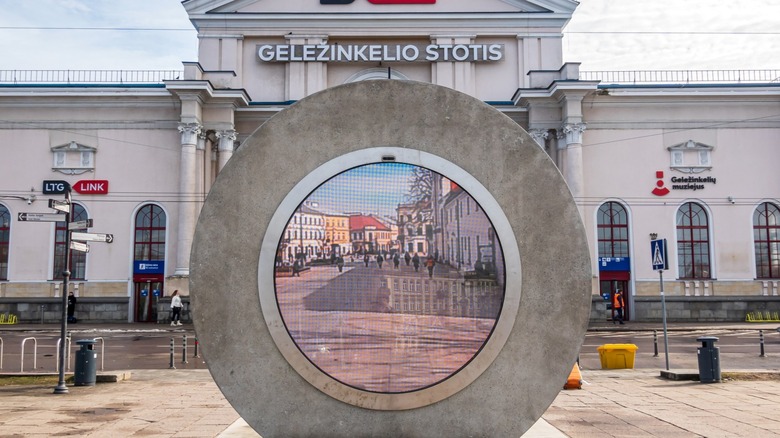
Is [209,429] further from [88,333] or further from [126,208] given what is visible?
[126,208]

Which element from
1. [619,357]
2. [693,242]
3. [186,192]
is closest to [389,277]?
[619,357]

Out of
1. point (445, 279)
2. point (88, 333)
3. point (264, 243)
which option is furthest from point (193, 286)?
point (88, 333)

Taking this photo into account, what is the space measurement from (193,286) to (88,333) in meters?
24.9

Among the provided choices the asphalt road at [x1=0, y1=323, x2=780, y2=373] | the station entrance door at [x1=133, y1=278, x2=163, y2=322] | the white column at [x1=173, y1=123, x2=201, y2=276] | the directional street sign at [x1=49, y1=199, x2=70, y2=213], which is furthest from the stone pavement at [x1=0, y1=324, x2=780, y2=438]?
the station entrance door at [x1=133, y1=278, x2=163, y2=322]

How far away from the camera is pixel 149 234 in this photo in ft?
124

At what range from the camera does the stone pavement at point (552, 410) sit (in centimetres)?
A: 910

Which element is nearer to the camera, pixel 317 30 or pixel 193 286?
pixel 193 286

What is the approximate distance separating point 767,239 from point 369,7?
85.1ft

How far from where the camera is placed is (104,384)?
14.2 m

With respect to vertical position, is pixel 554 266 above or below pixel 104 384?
above

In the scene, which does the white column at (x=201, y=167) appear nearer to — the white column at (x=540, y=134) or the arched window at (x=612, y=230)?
the white column at (x=540, y=134)

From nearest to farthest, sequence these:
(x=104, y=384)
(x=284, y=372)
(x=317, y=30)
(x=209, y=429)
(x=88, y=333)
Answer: (x=284, y=372) < (x=209, y=429) < (x=104, y=384) < (x=88, y=333) < (x=317, y=30)

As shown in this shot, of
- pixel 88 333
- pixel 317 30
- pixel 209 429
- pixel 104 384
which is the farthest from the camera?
pixel 317 30

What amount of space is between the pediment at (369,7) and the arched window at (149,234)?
12027 millimetres
